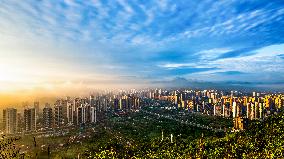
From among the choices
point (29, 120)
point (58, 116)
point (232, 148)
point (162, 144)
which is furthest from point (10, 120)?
point (232, 148)

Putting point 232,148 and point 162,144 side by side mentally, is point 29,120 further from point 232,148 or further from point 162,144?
point 232,148

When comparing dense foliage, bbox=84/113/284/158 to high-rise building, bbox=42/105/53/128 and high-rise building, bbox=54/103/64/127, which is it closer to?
high-rise building, bbox=42/105/53/128

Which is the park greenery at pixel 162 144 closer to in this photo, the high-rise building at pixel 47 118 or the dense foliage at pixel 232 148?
the dense foliage at pixel 232 148

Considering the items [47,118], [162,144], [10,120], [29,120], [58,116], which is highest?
[58,116]

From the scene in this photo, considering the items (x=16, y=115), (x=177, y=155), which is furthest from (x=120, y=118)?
(x=177, y=155)

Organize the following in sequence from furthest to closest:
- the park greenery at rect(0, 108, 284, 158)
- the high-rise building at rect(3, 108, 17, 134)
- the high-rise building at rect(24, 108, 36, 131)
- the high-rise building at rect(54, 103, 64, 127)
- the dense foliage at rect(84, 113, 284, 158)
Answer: the high-rise building at rect(54, 103, 64, 127) < the high-rise building at rect(24, 108, 36, 131) < the high-rise building at rect(3, 108, 17, 134) < the park greenery at rect(0, 108, 284, 158) < the dense foliage at rect(84, 113, 284, 158)

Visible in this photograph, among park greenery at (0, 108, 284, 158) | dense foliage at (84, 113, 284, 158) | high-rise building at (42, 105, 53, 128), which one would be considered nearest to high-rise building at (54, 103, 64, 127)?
high-rise building at (42, 105, 53, 128)

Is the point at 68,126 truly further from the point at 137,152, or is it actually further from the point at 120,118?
the point at 137,152

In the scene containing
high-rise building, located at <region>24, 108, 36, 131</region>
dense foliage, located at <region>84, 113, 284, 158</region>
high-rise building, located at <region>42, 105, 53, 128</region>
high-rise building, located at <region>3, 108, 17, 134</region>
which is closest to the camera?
dense foliage, located at <region>84, 113, 284, 158</region>

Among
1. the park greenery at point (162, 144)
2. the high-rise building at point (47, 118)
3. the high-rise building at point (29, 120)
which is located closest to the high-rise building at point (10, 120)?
the high-rise building at point (29, 120)

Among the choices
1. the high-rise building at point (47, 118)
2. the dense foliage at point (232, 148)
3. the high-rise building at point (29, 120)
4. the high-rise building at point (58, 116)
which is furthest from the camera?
the high-rise building at point (58, 116)

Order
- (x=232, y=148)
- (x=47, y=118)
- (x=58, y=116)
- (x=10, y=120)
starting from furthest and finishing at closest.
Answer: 1. (x=58, y=116)
2. (x=47, y=118)
3. (x=10, y=120)
4. (x=232, y=148)
